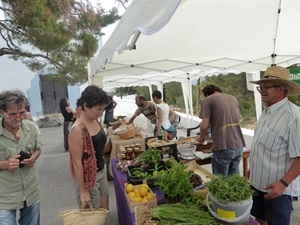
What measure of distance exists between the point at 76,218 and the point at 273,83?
181cm

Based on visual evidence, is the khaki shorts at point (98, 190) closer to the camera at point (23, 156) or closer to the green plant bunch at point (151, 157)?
the green plant bunch at point (151, 157)

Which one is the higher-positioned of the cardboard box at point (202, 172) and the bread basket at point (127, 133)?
the bread basket at point (127, 133)

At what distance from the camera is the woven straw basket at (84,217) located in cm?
188

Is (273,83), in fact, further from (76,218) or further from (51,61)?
(51,61)

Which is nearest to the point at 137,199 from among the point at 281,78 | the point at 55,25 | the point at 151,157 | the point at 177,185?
the point at 177,185

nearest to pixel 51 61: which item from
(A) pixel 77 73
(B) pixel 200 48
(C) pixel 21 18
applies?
(A) pixel 77 73

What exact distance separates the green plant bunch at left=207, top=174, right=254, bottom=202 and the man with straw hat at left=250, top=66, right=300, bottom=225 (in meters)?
0.52

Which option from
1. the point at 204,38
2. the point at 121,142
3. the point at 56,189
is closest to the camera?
the point at 204,38

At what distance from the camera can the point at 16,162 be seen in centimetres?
186

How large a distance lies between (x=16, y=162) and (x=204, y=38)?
9.15ft

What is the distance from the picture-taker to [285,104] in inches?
75.7

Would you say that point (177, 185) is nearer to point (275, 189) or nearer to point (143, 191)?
point (143, 191)

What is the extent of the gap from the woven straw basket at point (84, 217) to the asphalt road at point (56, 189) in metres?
1.45

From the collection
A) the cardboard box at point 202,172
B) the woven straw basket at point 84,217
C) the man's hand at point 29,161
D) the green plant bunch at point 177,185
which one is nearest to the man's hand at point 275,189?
the cardboard box at point 202,172
